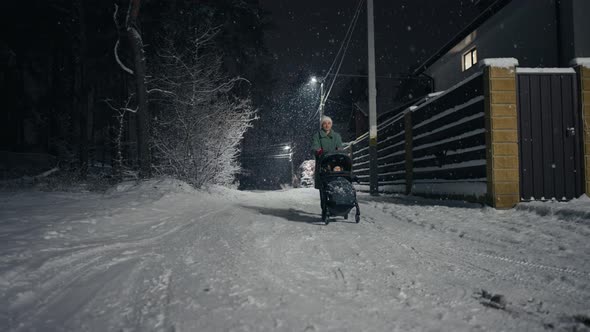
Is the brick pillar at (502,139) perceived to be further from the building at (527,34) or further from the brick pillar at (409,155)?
the building at (527,34)

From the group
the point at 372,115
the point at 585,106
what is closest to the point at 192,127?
the point at 372,115

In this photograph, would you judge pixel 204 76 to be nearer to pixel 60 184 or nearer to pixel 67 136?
pixel 60 184

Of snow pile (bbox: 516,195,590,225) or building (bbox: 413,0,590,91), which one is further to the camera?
building (bbox: 413,0,590,91)

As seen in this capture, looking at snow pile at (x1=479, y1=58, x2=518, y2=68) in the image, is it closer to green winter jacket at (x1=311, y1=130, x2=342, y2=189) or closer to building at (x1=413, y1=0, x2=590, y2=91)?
green winter jacket at (x1=311, y1=130, x2=342, y2=189)

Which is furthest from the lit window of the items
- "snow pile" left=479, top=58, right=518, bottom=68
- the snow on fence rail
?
"snow pile" left=479, top=58, right=518, bottom=68

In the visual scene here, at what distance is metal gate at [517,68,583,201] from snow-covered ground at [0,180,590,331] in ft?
4.10

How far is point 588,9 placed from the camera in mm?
12641

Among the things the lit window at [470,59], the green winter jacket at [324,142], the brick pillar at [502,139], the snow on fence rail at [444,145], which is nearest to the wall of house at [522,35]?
the lit window at [470,59]

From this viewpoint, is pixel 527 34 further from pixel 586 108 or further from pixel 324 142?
pixel 324 142

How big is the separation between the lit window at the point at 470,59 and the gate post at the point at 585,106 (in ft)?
42.8

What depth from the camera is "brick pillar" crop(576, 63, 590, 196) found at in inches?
257

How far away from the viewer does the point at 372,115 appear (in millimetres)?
13281

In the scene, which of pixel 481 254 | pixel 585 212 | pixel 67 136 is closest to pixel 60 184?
pixel 67 136

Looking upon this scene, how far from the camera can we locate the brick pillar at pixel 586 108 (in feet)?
21.4
